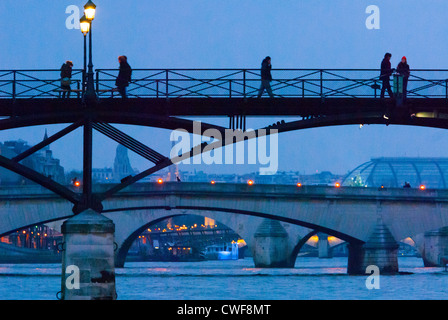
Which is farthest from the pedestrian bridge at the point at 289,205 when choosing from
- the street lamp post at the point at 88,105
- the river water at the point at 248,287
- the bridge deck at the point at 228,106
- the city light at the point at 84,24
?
the city light at the point at 84,24

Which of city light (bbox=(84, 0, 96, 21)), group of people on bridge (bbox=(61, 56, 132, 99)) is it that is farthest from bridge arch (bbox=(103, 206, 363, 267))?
city light (bbox=(84, 0, 96, 21))

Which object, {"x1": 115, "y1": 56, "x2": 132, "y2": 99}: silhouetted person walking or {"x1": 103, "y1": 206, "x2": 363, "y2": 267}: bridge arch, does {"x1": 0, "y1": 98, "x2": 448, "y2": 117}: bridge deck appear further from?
{"x1": 103, "y1": 206, "x2": 363, "y2": 267}: bridge arch

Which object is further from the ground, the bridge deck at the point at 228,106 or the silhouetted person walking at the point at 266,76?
the silhouetted person walking at the point at 266,76

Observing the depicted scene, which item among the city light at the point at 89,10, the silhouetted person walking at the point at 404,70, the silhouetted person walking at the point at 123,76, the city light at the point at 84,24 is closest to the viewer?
the city light at the point at 89,10

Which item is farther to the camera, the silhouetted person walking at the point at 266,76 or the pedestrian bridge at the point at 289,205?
the pedestrian bridge at the point at 289,205

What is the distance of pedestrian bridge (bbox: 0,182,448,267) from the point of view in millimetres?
83500

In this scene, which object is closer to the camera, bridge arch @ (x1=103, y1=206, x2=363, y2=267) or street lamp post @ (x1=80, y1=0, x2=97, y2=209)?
street lamp post @ (x1=80, y1=0, x2=97, y2=209)

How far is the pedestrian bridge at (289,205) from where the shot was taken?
8350 centimetres

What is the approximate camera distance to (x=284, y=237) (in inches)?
4178

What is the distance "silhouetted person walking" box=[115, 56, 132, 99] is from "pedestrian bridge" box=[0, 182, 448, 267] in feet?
149

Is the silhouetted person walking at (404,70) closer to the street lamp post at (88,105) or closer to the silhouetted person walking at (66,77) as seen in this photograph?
the street lamp post at (88,105)

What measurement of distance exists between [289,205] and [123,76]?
49.1 m

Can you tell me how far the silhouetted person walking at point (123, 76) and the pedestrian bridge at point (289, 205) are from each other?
149 ft
